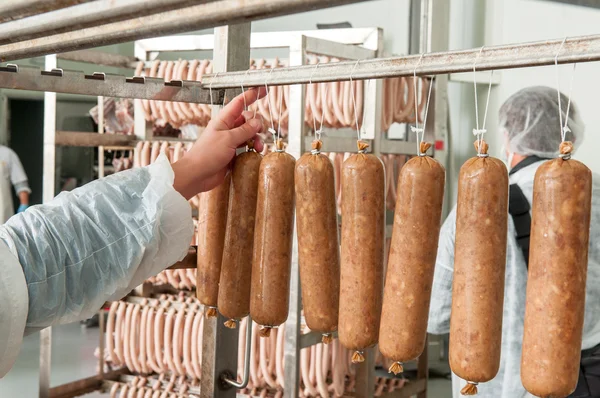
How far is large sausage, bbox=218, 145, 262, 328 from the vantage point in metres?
2.01

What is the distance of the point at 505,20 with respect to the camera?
21.7 feet

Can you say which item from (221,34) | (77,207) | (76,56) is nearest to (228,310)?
(77,207)

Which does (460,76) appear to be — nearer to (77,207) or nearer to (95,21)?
(77,207)

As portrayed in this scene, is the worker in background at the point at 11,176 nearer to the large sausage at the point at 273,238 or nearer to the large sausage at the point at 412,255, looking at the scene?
the large sausage at the point at 273,238

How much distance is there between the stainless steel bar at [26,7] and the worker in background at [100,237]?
728 mm

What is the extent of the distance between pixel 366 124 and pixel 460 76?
2.69m

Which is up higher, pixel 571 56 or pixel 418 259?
pixel 571 56

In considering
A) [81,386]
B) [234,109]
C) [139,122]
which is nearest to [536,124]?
[234,109]

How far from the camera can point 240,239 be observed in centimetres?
201

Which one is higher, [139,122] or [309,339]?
[139,122]

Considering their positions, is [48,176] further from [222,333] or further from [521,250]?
[521,250]

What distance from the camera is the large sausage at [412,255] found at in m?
1.59

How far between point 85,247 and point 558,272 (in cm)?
112

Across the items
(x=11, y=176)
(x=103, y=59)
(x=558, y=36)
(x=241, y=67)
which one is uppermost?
(x=558, y=36)
